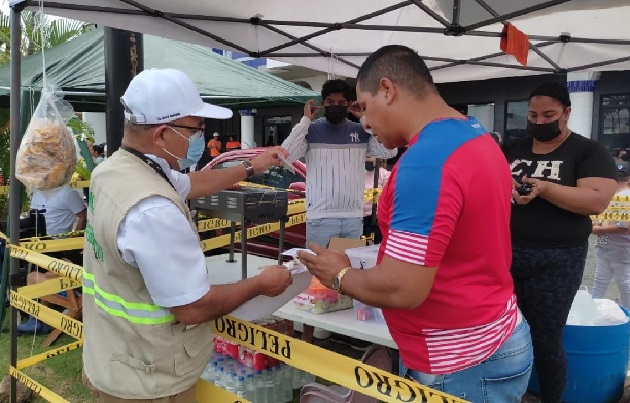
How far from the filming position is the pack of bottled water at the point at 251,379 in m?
3.49

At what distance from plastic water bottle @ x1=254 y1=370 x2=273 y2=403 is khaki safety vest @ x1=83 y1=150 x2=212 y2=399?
5.96 feet

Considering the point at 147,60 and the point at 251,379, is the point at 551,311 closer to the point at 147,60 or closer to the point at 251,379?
the point at 251,379

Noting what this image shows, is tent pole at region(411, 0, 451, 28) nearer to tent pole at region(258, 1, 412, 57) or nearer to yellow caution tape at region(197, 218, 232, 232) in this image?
tent pole at region(258, 1, 412, 57)

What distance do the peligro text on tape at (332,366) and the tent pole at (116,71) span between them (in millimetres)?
2575

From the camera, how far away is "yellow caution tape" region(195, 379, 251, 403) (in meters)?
2.10

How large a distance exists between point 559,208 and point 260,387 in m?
2.25

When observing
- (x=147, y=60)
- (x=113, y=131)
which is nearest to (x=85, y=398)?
Result: (x=113, y=131)

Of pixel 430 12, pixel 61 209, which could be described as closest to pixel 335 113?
pixel 430 12

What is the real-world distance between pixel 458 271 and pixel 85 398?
3.52 meters

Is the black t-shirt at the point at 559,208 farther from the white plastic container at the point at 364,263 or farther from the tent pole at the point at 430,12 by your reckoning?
the tent pole at the point at 430,12

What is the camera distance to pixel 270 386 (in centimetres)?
356

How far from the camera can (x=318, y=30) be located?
4.32 m

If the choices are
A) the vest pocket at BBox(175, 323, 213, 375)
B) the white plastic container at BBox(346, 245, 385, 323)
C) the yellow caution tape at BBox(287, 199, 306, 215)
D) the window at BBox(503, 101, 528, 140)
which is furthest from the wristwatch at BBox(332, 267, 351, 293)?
the window at BBox(503, 101, 528, 140)

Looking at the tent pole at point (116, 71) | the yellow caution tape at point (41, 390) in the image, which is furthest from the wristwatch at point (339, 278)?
the tent pole at point (116, 71)
